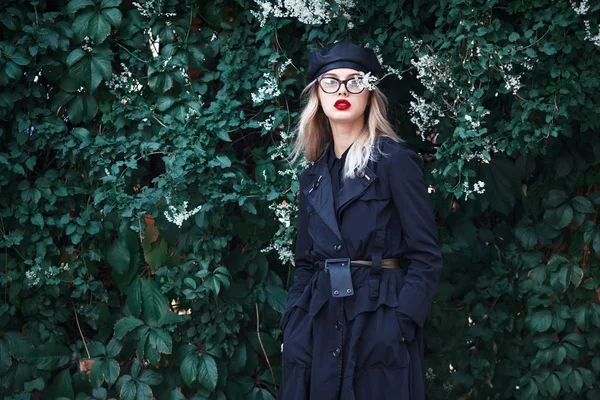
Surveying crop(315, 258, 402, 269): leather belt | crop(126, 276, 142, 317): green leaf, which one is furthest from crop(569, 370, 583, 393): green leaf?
crop(126, 276, 142, 317): green leaf

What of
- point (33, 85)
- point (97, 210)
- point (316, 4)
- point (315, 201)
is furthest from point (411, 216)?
point (33, 85)

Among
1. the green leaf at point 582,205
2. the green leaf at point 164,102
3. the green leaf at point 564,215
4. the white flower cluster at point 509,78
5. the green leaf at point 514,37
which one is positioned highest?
the green leaf at point 514,37

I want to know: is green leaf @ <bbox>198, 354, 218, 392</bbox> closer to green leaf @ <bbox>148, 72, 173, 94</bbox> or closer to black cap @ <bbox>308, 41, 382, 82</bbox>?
green leaf @ <bbox>148, 72, 173, 94</bbox>

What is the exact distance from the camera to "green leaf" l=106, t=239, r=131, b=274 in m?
3.34

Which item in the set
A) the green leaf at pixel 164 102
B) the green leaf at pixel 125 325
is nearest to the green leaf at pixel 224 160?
the green leaf at pixel 164 102

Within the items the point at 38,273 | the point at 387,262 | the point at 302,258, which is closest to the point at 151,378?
the point at 38,273

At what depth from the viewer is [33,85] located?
129 inches

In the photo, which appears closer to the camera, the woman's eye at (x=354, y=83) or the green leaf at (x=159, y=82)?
the woman's eye at (x=354, y=83)

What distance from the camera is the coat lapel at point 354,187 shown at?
2627mm

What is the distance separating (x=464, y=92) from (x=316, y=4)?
0.60 metres

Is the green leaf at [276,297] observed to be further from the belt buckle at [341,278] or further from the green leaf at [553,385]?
the green leaf at [553,385]

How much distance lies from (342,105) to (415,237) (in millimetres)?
479

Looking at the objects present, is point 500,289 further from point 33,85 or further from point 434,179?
point 33,85

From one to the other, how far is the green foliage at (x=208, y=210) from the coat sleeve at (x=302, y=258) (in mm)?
209
